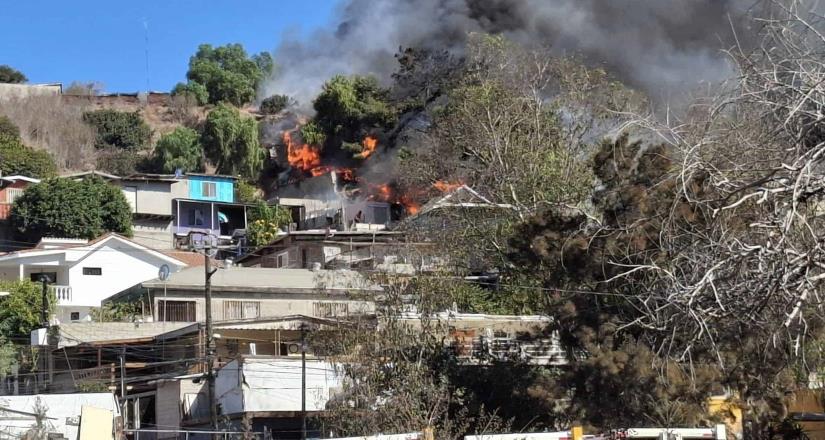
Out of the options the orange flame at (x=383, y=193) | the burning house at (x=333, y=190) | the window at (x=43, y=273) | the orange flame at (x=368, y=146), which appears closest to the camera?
the window at (x=43, y=273)

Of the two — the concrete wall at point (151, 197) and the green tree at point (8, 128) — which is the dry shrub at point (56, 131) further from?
the concrete wall at point (151, 197)

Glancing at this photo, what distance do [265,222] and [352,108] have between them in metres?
10.3

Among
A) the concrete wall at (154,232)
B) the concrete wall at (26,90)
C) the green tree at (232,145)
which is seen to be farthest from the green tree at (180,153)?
the concrete wall at (26,90)

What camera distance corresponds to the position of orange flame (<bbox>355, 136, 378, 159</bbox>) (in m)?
62.3

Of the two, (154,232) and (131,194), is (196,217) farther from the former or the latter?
(131,194)

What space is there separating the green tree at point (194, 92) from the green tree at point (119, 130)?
20.8 feet

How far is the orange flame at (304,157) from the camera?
216ft

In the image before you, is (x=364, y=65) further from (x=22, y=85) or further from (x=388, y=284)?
(x=388, y=284)

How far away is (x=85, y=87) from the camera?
269 feet

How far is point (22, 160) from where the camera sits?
60.3 meters

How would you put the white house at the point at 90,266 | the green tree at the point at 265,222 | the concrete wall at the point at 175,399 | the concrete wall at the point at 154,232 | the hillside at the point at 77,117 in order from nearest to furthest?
the concrete wall at the point at 175,399, the white house at the point at 90,266, the green tree at the point at 265,222, the concrete wall at the point at 154,232, the hillside at the point at 77,117

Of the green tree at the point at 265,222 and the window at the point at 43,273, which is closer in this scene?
the window at the point at 43,273

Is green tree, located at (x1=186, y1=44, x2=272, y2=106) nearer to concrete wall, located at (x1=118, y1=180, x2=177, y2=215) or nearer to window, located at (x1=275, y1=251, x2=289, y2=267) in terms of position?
concrete wall, located at (x1=118, y1=180, x2=177, y2=215)

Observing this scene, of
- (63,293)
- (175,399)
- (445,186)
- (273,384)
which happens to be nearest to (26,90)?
(63,293)
